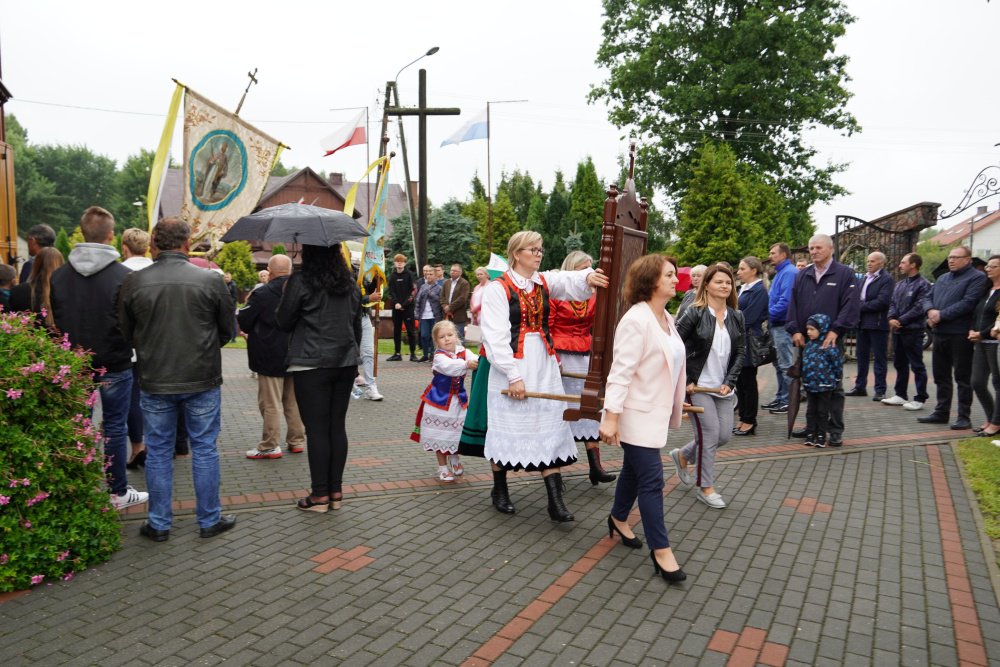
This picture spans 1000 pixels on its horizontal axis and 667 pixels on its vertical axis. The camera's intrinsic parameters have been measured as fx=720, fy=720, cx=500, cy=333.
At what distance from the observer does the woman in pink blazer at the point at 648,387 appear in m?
4.05

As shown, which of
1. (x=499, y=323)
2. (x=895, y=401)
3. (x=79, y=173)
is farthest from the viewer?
(x=79, y=173)

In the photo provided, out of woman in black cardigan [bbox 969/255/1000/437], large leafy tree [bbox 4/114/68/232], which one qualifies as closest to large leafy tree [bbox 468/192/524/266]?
woman in black cardigan [bbox 969/255/1000/437]

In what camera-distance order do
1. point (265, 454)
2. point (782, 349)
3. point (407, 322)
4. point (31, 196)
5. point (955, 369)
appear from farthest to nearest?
1. point (31, 196)
2. point (407, 322)
3. point (782, 349)
4. point (955, 369)
5. point (265, 454)

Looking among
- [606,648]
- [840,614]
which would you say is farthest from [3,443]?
[840,614]

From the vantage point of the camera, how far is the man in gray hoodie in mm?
5062

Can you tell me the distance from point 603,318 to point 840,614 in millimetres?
2045

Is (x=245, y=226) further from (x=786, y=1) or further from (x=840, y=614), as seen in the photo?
(x=786, y=1)

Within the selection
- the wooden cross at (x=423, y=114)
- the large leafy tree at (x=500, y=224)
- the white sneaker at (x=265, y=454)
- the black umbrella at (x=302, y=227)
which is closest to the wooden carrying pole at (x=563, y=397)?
the black umbrella at (x=302, y=227)

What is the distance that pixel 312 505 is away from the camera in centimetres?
535

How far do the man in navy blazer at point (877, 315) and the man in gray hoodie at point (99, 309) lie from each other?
9199 mm

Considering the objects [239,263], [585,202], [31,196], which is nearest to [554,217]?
[585,202]

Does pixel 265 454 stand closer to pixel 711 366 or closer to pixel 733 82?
pixel 711 366

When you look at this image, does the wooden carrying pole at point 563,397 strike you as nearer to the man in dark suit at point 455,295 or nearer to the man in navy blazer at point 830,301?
the man in navy blazer at point 830,301

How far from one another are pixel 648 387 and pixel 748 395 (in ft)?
14.4
